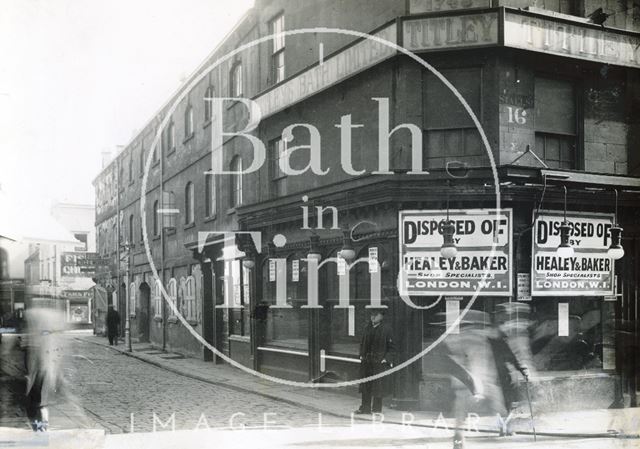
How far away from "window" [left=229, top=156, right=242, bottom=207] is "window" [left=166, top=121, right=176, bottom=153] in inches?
243

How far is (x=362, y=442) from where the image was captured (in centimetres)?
933

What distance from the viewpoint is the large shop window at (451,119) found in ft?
39.3

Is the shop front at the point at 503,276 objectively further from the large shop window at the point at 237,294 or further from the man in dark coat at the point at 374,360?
the large shop window at the point at 237,294

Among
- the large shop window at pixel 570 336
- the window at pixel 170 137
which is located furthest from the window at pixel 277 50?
the window at pixel 170 137

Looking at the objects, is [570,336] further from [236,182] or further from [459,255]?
[236,182]

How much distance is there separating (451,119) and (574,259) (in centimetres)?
344

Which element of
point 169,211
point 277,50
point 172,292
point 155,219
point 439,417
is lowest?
point 439,417

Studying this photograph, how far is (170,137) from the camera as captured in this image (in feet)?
86.8

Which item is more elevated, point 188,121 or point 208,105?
point 208,105

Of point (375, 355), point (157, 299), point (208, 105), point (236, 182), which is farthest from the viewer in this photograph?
point (157, 299)

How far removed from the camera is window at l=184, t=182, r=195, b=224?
24.3 meters

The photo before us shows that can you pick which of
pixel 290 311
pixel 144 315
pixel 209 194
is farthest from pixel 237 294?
pixel 144 315

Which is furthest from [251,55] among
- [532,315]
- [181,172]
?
[532,315]

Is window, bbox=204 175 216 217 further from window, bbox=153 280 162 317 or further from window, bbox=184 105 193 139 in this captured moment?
window, bbox=153 280 162 317
